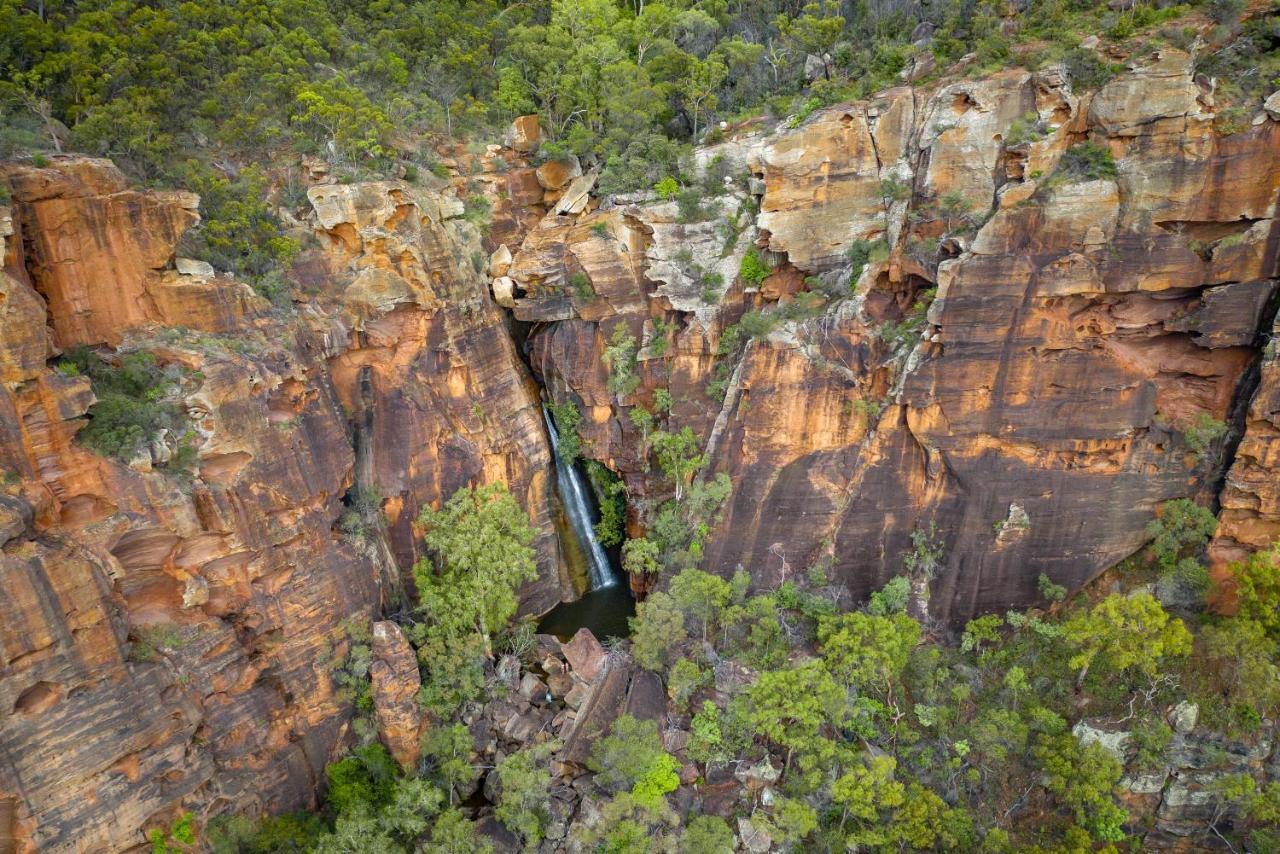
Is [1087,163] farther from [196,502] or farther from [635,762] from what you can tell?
[196,502]

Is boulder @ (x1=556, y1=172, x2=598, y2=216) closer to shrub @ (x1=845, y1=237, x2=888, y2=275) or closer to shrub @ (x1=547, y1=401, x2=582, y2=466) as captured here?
shrub @ (x1=547, y1=401, x2=582, y2=466)

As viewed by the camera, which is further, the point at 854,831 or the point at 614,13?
the point at 614,13

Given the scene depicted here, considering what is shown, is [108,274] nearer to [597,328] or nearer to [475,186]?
[475,186]

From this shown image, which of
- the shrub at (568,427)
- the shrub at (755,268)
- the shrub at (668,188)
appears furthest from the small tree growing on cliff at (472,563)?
the shrub at (668,188)

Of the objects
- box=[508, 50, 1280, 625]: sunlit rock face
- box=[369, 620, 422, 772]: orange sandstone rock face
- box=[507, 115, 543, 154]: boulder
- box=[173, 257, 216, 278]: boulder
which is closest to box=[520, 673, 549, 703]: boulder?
box=[369, 620, 422, 772]: orange sandstone rock face

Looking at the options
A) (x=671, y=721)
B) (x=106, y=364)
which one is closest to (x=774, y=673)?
(x=671, y=721)

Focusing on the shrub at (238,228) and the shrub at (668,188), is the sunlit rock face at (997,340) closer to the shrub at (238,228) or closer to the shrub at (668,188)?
the shrub at (668,188)
